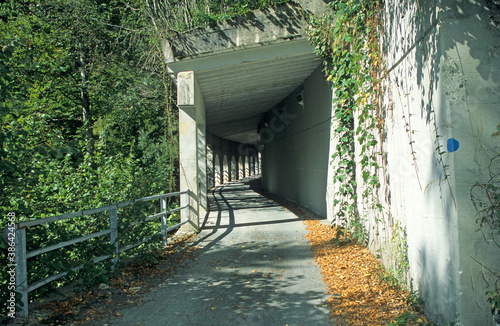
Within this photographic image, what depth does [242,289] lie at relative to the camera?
16.2 feet

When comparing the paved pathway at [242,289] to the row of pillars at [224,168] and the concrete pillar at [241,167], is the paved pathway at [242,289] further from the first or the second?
the concrete pillar at [241,167]

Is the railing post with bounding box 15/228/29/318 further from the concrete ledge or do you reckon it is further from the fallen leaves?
the concrete ledge

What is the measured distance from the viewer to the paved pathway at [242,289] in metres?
4.01

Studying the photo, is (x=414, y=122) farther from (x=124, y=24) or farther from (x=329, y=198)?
(x=124, y=24)

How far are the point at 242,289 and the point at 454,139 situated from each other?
119 inches

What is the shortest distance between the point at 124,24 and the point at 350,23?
12.8 meters

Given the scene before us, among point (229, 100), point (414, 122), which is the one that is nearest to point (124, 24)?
point (229, 100)

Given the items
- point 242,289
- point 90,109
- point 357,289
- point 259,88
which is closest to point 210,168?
point 90,109

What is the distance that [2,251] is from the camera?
399 cm

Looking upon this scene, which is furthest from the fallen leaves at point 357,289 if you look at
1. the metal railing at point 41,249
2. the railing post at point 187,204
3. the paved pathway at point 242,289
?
the railing post at point 187,204

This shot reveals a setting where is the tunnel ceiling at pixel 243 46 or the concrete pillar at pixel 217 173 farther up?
the tunnel ceiling at pixel 243 46

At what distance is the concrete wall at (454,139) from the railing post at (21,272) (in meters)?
3.74

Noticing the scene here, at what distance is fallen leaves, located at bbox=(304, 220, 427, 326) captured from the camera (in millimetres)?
3867

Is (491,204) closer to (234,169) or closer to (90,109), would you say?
(90,109)
